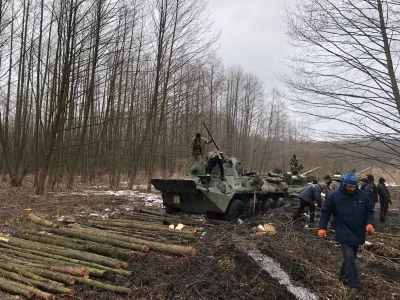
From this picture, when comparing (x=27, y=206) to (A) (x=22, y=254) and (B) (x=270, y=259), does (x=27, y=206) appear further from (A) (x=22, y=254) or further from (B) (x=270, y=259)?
(B) (x=270, y=259)

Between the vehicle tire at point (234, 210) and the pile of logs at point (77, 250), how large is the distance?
4.96ft

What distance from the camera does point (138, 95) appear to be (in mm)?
25297

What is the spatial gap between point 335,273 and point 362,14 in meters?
4.72

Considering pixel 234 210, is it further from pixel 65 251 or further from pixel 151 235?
pixel 65 251

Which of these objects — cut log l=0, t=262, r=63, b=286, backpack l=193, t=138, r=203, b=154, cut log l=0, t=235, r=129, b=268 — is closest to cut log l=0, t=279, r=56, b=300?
cut log l=0, t=262, r=63, b=286

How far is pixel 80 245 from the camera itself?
752 cm

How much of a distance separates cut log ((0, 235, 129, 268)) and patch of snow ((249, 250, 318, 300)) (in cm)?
242

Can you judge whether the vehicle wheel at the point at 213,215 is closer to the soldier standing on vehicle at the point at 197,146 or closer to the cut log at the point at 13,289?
the soldier standing on vehicle at the point at 197,146

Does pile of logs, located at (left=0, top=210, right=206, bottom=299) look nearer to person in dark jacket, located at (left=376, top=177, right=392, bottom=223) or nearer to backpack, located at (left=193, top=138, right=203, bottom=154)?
backpack, located at (left=193, top=138, right=203, bottom=154)

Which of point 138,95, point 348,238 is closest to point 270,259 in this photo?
point 348,238

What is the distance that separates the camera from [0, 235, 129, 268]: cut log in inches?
259

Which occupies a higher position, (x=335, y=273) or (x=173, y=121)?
(x=173, y=121)

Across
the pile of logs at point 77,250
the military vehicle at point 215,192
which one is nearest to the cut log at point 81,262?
the pile of logs at point 77,250

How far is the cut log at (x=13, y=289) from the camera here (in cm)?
517
